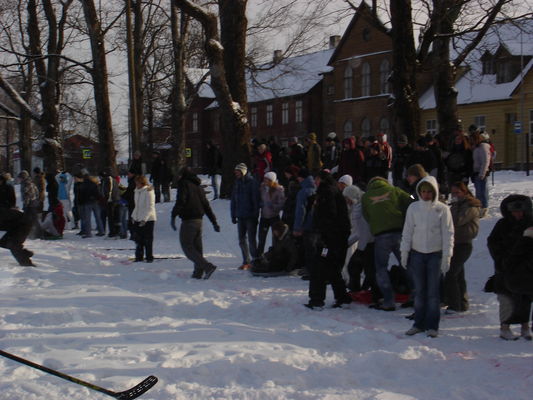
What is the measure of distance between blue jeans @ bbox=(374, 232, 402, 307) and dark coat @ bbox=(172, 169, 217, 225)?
142 inches

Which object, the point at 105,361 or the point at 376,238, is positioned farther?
the point at 376,238

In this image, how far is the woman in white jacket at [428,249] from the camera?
7188mm

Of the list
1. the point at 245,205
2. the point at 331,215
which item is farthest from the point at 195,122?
the point at 331,215

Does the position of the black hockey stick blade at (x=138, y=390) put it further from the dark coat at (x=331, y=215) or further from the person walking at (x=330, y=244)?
the dark coat at (x=331, y=215)

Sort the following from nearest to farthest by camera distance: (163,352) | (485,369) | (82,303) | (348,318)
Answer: (485,369), (163,352), (348,318), (82,303)

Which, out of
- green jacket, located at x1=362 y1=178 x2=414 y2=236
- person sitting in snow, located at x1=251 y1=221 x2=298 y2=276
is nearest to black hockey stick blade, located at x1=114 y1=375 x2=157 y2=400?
green jacket, located at x1=362 y1=178 x2=414 y2=236

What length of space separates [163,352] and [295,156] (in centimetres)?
1092

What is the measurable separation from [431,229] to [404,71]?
8994 millimetres

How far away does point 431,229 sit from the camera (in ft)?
23.6

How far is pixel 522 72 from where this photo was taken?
35344 mm

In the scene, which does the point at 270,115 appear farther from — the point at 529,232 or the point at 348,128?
the point at 529,232

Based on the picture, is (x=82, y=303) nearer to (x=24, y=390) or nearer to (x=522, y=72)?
(x=24, y=390)

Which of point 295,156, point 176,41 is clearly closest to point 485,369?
point 295,156

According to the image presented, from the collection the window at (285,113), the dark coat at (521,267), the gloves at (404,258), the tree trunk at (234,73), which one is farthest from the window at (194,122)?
the dark coat at (521,267)
